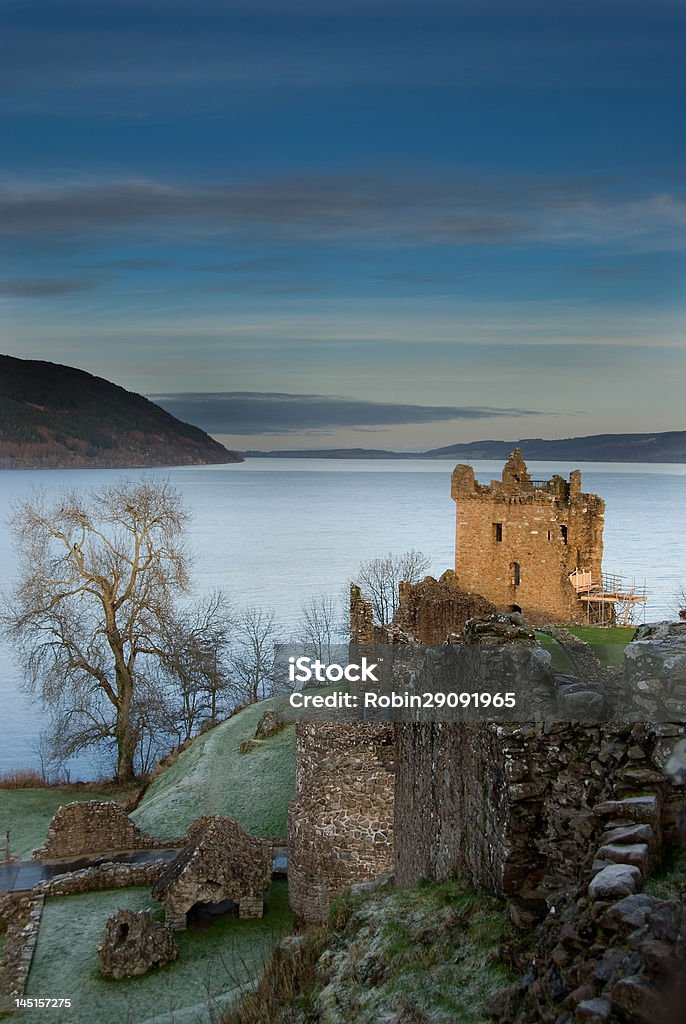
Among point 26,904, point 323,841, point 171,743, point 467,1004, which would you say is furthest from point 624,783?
point 171,743

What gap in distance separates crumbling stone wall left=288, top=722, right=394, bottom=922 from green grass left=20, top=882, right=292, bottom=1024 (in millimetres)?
1691

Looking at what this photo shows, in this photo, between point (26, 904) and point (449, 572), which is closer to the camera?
point (26, 904)

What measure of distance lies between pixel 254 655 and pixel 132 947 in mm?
41249

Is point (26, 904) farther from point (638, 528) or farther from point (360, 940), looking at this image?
point (638, 528)

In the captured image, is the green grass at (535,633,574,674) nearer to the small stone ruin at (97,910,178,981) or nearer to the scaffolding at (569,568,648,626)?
the small stone ruin at (97,910,178,981)

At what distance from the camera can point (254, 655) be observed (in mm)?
57312

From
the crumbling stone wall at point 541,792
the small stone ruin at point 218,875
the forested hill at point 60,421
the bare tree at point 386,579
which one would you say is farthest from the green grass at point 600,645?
the forested hill at point 60,421

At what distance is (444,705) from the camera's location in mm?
9656

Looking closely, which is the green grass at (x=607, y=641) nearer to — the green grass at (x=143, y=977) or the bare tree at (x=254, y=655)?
the green grass at (x=143, y=977)

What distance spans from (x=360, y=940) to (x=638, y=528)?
14956 cm

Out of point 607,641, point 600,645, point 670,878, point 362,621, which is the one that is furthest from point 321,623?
point 670,878

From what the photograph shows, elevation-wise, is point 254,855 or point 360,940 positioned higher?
point 360,940

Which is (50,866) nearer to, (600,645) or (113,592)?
(113,592)

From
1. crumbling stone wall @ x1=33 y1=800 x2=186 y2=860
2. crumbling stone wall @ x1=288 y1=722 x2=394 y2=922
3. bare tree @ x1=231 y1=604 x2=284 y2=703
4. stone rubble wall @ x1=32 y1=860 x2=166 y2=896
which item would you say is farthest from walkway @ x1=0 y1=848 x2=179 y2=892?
bare tree @ x1=231 y1=604 x2=284 y2=703
